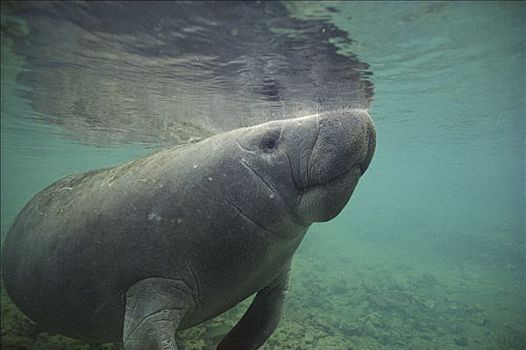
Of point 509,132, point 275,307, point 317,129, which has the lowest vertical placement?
point 509,132

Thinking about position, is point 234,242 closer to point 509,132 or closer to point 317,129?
point 317,129

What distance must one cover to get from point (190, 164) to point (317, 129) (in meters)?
1.20

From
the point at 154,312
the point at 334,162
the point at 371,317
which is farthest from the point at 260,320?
the point at 371,317

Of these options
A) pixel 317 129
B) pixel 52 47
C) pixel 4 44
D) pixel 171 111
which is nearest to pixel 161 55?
pixel 52 47

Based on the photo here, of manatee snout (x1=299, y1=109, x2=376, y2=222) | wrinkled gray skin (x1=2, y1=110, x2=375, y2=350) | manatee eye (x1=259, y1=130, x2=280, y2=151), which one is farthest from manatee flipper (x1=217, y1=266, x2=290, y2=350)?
manatee eye (x1=259, y1=130, x2=280, y2=151)

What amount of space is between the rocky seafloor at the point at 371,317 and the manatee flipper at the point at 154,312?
214 centimetres

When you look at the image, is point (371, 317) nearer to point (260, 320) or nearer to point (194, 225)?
point (260, 320)

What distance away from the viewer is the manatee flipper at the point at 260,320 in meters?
3.96

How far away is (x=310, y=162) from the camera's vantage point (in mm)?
2877

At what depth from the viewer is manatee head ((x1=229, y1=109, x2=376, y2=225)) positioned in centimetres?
279

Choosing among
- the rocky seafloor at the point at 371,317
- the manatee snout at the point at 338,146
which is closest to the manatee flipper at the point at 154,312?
the manatee snout at the point at 338,146

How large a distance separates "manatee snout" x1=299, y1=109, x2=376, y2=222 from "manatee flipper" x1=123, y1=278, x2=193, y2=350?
1.28 meters

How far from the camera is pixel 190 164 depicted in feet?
10.8

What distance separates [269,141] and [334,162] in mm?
652
